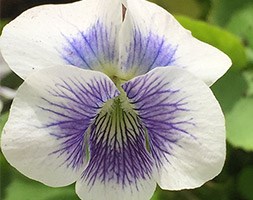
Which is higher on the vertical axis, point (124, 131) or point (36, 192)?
point (124, 131)

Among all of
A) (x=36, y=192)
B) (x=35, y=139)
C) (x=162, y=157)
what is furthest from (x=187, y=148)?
(x=36, y=192)

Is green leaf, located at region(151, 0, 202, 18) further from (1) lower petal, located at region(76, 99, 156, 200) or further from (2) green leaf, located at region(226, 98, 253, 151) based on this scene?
(1) lower petal, located at region(76, 99, 156, 200)

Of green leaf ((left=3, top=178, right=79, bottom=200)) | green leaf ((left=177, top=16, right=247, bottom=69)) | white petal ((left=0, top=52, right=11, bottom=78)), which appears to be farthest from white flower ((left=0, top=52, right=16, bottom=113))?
green leaf ((left=177, top=16, right=247, bottom=69))

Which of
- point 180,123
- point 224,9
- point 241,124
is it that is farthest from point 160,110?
point 224,9

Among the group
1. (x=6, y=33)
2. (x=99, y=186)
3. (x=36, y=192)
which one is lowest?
(x=36, y=192)

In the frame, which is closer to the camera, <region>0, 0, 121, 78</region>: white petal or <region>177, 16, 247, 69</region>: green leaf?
<region>0, 0, 121, 78</region>: white petal

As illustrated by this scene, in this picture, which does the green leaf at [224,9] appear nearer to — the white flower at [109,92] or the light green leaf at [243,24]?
the light green leaf at [243,24]

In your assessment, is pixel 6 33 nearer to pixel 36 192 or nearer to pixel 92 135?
pixel 92 135

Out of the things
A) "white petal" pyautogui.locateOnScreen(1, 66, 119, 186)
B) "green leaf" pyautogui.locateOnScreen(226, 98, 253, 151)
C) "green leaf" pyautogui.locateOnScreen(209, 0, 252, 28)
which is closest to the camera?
"white petal" pyautogui.locateOnScreen(1, 66, 119, 186)
